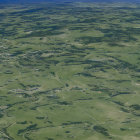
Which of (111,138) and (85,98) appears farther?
(85,98)

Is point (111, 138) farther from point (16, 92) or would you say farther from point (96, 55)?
point (96, 55)

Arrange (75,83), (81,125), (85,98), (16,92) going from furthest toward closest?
1. (75,83)
2. (16,92)
3. (85,98)
4. (81,125)

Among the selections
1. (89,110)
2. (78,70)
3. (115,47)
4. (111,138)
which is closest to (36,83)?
(78,70)

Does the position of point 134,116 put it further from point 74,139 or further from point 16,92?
point 16,92

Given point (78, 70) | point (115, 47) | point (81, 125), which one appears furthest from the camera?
point (115, 47)

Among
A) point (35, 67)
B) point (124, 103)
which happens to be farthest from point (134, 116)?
point (35, 67)

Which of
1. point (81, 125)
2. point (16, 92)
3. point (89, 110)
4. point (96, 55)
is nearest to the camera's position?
point (81, 125)
